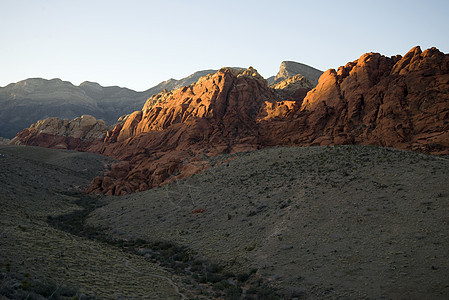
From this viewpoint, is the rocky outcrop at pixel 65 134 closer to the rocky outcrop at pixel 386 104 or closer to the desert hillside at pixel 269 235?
the desert hillside at pixel 269 235

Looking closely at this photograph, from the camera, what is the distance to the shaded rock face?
139ft

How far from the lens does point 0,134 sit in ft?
549

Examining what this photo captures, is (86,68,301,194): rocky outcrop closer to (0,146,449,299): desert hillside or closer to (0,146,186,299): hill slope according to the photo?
(0,146,449,299): desert hillside

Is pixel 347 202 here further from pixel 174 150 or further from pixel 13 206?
pixel 174 150

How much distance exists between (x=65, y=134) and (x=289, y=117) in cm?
8312

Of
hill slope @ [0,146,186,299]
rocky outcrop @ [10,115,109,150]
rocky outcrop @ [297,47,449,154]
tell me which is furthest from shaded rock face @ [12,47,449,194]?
hill slope @ [0,146,186,299]

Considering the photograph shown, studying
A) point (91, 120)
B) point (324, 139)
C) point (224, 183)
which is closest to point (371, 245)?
point (224, 183)

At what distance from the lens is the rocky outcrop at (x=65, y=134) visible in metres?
101

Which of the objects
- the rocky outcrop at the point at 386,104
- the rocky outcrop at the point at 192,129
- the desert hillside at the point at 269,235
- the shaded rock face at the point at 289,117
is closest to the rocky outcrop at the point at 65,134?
the rocky outcrop at the point at 192,129

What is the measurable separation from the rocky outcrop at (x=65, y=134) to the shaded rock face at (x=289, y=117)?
25.0m

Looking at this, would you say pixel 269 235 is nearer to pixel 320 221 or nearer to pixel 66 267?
pixel 320 221

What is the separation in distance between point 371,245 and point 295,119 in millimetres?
42305

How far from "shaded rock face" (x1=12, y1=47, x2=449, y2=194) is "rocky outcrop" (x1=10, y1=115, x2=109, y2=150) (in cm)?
2503

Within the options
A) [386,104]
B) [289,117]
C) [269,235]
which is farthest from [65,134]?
[269,235]
